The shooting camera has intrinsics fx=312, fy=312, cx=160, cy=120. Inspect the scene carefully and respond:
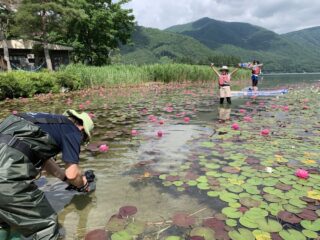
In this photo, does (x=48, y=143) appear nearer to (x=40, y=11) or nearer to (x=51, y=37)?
(x=40, y=11)

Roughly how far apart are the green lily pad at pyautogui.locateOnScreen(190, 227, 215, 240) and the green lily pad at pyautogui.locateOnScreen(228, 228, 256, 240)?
0.57ft

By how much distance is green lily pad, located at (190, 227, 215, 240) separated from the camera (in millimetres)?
2838

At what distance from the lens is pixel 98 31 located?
→ 112ft

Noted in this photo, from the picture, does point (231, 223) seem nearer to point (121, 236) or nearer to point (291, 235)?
point (291, 235)

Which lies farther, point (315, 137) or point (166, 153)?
point (315, 137)

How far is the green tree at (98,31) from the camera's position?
107ft

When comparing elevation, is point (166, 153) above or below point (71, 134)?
below

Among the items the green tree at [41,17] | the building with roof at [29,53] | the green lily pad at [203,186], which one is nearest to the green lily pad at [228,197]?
the green lily pad at [203,186]

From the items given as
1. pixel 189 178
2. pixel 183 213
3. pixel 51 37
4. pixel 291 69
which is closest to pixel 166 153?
pixel 189 178

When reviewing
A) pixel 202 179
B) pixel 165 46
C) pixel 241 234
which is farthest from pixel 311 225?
pixel 165 46

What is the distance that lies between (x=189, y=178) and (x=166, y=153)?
1.39 metres

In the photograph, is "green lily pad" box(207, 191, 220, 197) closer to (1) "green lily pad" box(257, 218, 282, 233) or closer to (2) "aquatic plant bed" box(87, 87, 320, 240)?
(2) "aquatic plant bed" box(87, 87, 320, 240)

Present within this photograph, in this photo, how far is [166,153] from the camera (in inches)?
222

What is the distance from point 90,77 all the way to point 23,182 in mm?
19292
